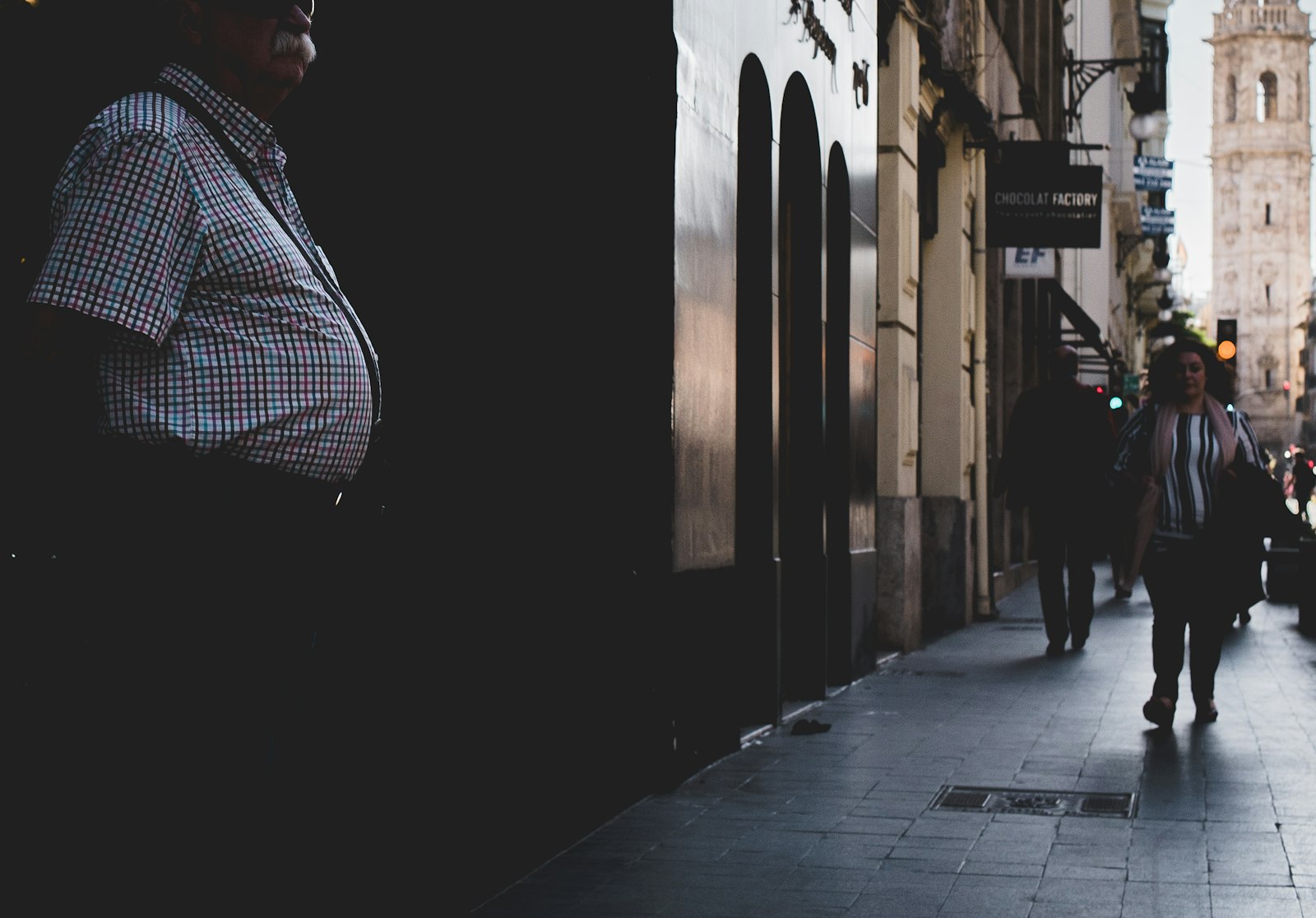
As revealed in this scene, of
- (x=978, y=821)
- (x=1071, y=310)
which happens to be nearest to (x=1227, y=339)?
(x=1071, y=310)

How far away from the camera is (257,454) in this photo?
2910 millimetres

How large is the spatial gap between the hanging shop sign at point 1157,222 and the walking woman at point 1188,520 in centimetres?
4159

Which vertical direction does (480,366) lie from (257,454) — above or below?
above

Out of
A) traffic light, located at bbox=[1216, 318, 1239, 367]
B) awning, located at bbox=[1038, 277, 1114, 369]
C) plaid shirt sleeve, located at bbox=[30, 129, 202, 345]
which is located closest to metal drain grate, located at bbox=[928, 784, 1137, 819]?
plaid shirt sleeve, located at bbox=[30, 129, 202, 345]

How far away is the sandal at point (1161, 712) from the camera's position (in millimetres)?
8438

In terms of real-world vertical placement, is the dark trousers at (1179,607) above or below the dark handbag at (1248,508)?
below

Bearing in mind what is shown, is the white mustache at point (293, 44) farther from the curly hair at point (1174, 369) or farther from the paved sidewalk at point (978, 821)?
the curly hair at point (1174, 369)

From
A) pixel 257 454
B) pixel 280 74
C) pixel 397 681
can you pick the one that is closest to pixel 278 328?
pixel 257 454

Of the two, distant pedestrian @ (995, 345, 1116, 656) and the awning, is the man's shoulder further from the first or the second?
the awning

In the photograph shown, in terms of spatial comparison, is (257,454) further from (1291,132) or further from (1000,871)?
(1291,132)

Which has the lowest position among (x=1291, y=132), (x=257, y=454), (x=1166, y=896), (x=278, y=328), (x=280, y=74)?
(x=1166, y=896)

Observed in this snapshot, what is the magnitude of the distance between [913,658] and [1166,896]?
6.92 metres

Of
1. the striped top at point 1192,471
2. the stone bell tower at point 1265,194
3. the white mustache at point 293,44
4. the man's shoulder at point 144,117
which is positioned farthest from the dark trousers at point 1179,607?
the stone bell tower at point 1265,194

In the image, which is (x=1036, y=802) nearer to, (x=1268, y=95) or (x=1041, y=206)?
(x=1041, y=206)
